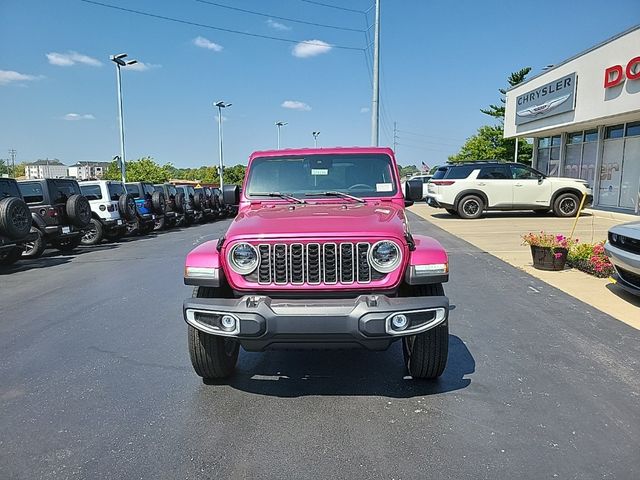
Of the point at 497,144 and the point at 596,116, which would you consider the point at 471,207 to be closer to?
the point at 596,116

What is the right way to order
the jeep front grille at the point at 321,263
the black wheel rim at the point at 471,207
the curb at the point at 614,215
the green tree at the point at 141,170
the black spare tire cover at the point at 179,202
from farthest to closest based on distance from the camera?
the green tree at the point at 141,170 < the black spare tire cover at the point at 179,202 < the black wheel rim at the point at 471,207 < the curb at the point at 614,215 < the jeep front grille at the point at 321,263

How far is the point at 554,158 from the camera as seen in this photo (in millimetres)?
22672

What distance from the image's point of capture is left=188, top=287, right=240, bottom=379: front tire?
3441 millimetres

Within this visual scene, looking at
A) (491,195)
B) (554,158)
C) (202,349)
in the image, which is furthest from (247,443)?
(554,158)

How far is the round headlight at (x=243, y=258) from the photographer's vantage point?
3.22 m

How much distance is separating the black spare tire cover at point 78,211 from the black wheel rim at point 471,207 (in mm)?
12054

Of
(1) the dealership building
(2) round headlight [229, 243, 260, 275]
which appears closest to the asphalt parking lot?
(2) round headlight [229, 243, 260, 275]

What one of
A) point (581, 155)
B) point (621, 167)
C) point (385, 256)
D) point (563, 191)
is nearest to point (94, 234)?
point (385, 256)

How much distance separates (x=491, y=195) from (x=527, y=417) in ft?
46.9

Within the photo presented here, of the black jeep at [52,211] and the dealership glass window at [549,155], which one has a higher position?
the dealership glass window at [549,155]

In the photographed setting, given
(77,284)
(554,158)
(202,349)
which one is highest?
(554,158)

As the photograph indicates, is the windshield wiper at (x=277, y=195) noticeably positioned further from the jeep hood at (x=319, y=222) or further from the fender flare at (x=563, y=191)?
the fender flare at (x=563, y=191)

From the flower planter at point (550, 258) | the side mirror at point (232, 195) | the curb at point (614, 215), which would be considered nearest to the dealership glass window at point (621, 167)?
the curb at point (614, 215)

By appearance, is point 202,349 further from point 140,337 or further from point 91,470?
point 140,337
